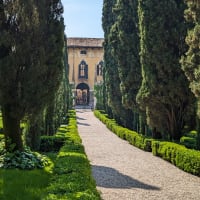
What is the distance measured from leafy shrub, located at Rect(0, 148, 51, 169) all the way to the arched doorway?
5052 cm

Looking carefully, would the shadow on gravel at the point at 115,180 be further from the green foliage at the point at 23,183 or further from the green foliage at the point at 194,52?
the green foliage at the point at 194,52

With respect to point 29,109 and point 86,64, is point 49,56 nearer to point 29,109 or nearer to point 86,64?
point 29,109

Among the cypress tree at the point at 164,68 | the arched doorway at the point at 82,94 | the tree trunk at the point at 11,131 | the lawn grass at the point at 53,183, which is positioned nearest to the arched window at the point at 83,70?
the arched doorway at the point at 82,94

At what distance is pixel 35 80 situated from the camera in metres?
9.64

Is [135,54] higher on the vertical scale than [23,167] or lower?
higher

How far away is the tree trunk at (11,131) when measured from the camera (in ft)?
32.0

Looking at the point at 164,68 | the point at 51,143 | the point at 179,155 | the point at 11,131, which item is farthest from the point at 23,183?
the point at 164,68

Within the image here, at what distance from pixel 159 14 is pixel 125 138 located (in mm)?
6950

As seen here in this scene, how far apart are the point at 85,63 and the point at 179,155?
162 ft

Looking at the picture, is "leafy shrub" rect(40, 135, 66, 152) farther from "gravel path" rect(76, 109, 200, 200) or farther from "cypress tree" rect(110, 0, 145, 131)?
"cypress tree" rect(110, 0, 145, 131)

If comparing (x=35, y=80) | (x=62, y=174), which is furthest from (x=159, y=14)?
(x=62, y=174)

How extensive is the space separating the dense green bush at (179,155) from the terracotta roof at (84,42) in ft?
154

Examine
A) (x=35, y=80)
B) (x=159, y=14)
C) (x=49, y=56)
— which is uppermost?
(x=159, y=14)

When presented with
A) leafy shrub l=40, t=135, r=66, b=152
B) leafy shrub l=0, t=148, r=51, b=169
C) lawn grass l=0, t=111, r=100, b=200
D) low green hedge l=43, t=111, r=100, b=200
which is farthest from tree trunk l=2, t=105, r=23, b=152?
leafy shrub l=40, t=135, r=66, b=152
